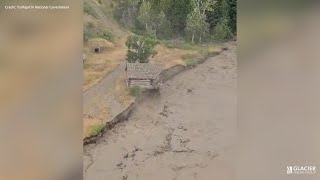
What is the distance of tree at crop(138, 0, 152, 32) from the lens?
2.36 meters

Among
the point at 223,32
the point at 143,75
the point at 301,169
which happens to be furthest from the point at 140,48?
the point at 301,169

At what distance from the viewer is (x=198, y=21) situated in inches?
93.8

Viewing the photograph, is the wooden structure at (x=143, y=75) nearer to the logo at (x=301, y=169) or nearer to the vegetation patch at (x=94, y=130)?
the vegetation patch at (x=94, y=130)

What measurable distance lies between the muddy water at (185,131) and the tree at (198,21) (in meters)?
0.14

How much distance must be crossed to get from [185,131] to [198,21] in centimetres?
53

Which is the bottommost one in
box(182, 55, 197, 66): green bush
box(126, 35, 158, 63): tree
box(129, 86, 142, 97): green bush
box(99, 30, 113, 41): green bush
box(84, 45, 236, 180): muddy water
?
box(84, 45, 236, 180): muddy water

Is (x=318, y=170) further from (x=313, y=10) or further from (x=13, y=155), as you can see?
(x=13, y=155)

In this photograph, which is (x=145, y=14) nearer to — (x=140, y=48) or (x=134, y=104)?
(x=140, y=48)

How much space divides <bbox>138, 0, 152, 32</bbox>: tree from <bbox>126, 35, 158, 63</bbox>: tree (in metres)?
0.06

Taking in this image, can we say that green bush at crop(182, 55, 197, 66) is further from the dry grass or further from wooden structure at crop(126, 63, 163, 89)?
the dry grass

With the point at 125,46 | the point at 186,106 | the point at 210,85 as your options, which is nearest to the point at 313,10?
the point at 210,85

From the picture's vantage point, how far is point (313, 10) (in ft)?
7.88

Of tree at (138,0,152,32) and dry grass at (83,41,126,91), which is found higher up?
tree at (138,0,152,32)

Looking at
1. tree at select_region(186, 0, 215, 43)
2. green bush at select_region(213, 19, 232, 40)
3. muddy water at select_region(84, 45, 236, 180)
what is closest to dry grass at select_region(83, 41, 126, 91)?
muddy water at select_region(84, 45, 236, 180)
